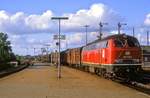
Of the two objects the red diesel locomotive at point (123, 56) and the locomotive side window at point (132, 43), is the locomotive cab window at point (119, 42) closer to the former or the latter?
the red diesel locomotive at point (123, 56)

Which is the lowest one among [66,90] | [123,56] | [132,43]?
[66,90]

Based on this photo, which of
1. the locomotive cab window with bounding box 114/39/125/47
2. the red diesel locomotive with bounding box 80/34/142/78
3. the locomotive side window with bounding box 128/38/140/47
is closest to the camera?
the red diesel locomotive with bounding box 80/34/142/78

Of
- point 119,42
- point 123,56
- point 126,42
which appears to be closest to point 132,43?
point 126,42

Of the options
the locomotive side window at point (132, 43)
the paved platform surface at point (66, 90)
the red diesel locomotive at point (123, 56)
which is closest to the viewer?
the paved platform surface at point (66, 90)

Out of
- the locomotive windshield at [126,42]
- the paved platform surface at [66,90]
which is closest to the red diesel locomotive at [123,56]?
Result: the locomotive windshield at [126,42]

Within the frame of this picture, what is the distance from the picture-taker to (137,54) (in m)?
30.6

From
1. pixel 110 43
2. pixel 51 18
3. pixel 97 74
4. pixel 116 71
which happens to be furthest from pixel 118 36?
pixel 97 74

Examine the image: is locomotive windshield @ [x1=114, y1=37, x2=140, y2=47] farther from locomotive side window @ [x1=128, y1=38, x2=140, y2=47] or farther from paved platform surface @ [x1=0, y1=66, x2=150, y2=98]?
paved platform surface @ [x1=0, y1=66, x2=150, y2=98]

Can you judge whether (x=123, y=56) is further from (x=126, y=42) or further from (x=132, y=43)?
(x=132, y=43)

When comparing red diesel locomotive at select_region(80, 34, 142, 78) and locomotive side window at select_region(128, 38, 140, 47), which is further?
locomotive side window at select_region(128, 38, 140, 47)

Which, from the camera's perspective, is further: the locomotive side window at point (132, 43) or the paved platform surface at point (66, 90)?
the locomotive side window at point (132, 43)

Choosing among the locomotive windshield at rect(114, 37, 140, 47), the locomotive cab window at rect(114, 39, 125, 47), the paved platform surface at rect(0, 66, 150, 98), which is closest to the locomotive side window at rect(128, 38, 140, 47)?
the locomotive windshield at rect(114, 37, 140, 47)

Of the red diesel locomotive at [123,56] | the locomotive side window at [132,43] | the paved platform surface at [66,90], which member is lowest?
the paved platform surface at [66,90]

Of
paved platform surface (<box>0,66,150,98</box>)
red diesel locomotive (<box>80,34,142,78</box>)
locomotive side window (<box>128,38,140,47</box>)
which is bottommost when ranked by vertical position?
paved platform surface (<box>0,66,150,98</box>)
